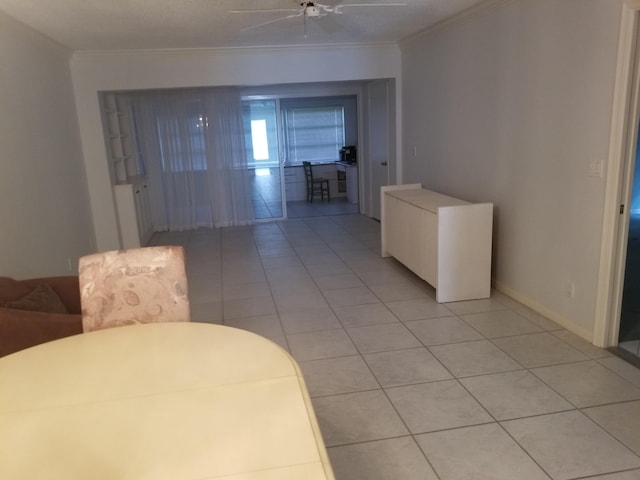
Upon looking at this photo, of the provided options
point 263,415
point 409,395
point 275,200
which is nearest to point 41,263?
point 409,395

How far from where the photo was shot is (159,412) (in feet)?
4.54

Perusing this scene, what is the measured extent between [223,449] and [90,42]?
5.05 meters

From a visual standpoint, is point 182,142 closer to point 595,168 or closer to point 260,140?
point 260,140

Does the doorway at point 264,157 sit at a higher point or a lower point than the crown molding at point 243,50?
lower

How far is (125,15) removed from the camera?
3904 millimetres

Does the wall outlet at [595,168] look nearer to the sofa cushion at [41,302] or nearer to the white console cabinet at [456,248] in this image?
the white console cabinet at [456,248]

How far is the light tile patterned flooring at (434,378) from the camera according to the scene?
2.20 meters

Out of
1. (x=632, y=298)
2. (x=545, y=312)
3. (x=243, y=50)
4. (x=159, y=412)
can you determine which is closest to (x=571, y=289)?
(x=545, y=312)

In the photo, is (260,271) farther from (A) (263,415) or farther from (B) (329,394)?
(A) (263,415)

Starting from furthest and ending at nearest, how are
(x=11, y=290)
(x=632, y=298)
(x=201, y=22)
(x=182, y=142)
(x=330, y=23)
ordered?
(x=182, y=142)
(x=330, y=23)
(x=201, y=22)
(x=632, y=298)
(x=11, y=290)

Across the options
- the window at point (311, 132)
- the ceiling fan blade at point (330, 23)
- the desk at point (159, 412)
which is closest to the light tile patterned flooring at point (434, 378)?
the desk at point (159, 412)

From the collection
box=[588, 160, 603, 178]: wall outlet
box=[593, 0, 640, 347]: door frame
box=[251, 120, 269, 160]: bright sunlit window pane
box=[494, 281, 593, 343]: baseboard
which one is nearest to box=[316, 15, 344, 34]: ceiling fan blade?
box=[593, 0, 640, 347]: door frame

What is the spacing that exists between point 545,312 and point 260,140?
7211mm

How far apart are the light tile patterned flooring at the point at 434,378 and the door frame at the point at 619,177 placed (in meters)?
0.25
